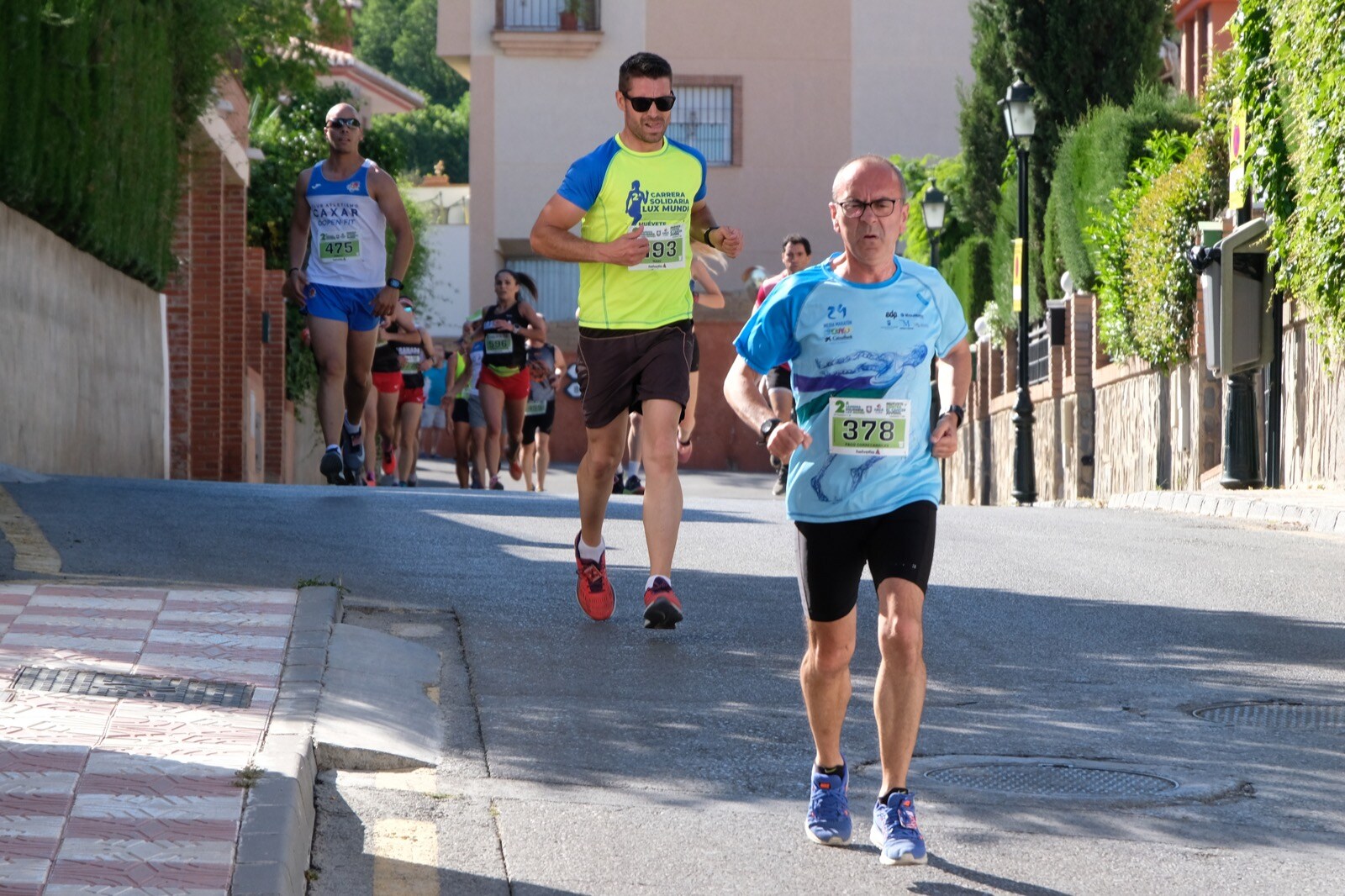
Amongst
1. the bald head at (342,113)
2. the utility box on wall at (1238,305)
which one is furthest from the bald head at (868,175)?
the utility box on wall at (1238,305)

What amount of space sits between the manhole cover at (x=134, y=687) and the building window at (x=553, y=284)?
42371 millimetres

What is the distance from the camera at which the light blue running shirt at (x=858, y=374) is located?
5270mm

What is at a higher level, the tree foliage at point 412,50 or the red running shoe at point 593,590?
the tree foliage at point 412,50

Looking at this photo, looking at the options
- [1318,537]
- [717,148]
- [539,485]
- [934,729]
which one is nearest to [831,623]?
[934,729]

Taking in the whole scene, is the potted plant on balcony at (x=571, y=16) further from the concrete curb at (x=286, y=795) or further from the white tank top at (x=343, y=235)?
the concrete curb at (x=286, y=795)

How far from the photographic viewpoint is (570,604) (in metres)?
8.95

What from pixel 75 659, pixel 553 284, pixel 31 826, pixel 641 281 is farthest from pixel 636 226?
pixel 553 284

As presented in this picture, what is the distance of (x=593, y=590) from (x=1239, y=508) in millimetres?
8667

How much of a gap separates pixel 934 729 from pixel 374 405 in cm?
1246

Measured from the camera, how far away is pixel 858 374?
536cm

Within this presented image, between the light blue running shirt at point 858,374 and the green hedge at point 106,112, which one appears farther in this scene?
the green hedge at point 106,112

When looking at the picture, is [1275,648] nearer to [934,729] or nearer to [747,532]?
[934,729]

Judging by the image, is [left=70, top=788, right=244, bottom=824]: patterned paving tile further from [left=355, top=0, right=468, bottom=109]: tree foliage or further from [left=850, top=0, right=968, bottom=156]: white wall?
[left=355, top=0, right=468, bottom=109]: tree foliage

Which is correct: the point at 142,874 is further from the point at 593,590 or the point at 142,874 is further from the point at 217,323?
the point at 217,323
